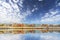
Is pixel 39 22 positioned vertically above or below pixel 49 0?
below

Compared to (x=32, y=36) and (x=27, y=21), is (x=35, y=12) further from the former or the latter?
(x=32, y=36)

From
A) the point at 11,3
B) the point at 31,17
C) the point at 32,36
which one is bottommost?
the point at 32,36

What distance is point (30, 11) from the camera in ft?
7.54

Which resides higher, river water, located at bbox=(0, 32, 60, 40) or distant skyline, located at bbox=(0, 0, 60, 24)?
distant skyline, located at bbox=(0, 0, 60, 24)

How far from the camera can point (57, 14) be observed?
2342mm

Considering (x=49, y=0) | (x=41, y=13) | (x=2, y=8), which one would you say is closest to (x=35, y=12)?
(x=41, y=13)

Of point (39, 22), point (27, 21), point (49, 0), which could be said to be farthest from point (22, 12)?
point (49, 0)

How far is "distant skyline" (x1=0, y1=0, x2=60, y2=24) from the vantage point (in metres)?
2.26

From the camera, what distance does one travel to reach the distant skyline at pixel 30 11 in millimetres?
2262

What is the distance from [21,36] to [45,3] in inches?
24.4

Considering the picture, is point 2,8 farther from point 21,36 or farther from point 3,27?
point 21,36

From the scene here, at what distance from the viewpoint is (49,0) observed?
2338 millimetres

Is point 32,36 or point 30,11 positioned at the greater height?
point 30,11

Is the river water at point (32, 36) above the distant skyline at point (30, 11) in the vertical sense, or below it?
below
